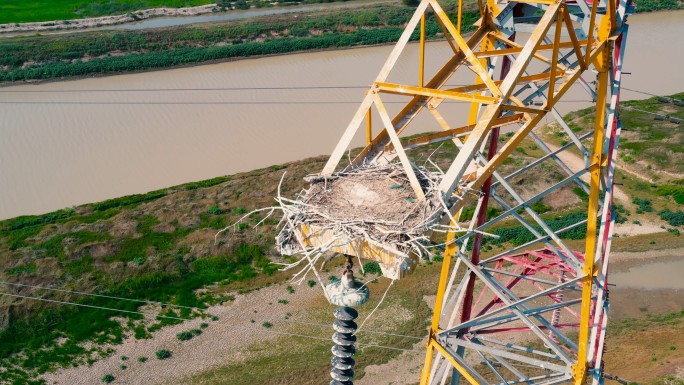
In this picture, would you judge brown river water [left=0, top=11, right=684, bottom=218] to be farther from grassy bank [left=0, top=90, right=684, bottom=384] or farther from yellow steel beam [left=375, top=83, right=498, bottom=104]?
yellow steel beam [left=375, top=83, right=498, bottom=104]

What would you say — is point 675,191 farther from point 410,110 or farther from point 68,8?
point 68,8

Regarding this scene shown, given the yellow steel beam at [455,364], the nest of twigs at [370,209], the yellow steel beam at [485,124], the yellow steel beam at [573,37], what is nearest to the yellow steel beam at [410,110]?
the nest of twigs at [370,209]

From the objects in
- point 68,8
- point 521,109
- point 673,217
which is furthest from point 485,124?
point 68,8

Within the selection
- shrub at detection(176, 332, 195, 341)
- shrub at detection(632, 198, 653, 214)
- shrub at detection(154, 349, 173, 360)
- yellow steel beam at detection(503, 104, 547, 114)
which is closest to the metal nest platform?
yellow steel beam at detection(503, 104, 547, 114)

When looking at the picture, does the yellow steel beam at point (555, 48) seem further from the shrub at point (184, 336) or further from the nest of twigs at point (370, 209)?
the shrub at point (184, 336)

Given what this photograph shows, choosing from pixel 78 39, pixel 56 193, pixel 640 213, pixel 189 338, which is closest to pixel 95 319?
pixel 189 338

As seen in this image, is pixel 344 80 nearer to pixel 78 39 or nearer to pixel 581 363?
pixel 78 39
